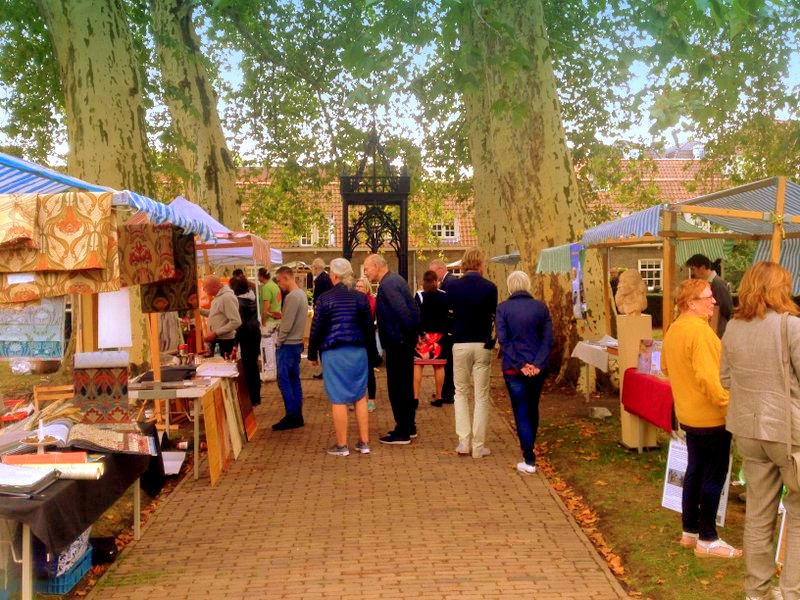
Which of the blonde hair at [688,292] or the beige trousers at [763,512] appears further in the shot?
the blonde hair at [688,292]

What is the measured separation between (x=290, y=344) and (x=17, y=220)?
5261 millimetres

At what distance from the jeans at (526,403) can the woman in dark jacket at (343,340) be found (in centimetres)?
159

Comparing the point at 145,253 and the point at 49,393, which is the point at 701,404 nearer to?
the point at 145,253

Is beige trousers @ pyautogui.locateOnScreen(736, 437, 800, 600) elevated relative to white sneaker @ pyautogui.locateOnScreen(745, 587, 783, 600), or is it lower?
elevated

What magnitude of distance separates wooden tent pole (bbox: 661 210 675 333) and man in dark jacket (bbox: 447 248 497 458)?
171 centimetres

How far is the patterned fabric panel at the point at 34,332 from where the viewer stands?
19.0 feet

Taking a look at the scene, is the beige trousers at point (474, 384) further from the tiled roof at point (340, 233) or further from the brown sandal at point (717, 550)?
the tiled roof at point (340, 233)

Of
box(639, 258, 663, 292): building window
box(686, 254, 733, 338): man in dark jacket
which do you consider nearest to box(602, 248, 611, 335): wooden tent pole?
box(686, 254, 733, 338): man in dark jacket

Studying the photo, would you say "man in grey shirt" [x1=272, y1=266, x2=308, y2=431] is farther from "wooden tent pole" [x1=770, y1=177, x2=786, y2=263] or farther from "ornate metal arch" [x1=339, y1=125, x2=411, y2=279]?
"ornate metal arch" [x1=339, y1=125, x2=411, y2=279]

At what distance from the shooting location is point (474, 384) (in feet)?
28.6

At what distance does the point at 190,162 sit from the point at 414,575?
66.3 feet

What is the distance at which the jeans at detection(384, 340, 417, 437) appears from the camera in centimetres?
940

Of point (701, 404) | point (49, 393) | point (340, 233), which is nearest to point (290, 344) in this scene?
point (49, 393)

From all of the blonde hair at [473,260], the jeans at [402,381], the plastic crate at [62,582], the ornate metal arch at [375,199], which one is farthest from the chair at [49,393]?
the ornate metal arch at [375,199]
